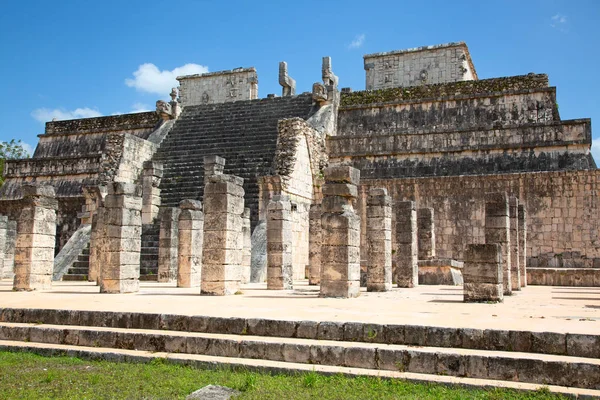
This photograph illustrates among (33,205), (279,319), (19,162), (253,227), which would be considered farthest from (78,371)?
(19,162)

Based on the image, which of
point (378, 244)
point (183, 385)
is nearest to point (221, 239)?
point (378, 244)

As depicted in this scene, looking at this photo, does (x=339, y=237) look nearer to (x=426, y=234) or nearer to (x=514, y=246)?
(x=514, y=246)

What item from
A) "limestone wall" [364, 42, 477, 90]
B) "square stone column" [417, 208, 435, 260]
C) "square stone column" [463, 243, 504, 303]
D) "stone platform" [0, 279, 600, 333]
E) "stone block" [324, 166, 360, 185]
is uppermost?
"limestone wall" [364, 42, 477, 90]

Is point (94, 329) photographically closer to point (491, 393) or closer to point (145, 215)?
point (491, 393)

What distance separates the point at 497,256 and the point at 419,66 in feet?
79.3

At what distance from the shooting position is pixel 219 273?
12.9 meters

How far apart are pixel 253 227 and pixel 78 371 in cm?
1353

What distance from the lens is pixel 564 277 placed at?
18.0 m

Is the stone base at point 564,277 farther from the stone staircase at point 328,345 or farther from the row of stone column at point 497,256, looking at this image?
the stone staircase at point 328,345

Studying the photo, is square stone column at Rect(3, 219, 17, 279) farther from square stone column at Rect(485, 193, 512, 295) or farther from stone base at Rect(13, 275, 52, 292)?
square stone column at Rect(485, 193, 512, 295)

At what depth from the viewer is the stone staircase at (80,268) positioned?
1977cm

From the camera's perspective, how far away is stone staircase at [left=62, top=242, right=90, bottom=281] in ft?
64.8

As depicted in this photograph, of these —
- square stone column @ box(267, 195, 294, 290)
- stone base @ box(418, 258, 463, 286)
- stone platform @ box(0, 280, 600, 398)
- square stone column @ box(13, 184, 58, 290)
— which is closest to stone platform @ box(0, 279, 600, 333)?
stone platform @ box(0, 280, 600, 398)

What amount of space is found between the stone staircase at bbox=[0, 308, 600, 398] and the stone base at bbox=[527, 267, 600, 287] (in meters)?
12.5
